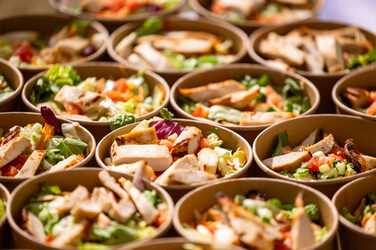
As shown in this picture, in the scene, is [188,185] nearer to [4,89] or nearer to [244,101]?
[244,101]

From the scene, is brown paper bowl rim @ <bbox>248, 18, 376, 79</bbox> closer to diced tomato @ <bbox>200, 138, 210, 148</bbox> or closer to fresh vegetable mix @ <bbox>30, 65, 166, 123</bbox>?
fresh vegetable mix @ <bbox>30, 65, 166, 123</bbox>

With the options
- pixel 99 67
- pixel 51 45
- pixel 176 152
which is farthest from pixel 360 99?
pixel 51 45

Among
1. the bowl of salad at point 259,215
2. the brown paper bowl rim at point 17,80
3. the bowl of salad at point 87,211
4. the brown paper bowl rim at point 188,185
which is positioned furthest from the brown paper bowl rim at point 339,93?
the brown paper bowl rim at point 17,80

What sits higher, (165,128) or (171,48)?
(165,128)

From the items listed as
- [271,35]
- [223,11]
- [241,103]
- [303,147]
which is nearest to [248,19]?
[223,11]

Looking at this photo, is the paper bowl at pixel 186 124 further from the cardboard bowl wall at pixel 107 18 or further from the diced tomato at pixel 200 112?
the cardboard bowl wall at pixel 107 18

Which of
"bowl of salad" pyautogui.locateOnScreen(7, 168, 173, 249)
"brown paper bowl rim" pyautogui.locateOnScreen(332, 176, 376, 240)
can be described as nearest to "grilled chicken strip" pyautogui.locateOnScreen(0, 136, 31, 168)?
"bowl of salad" pyautogui.locateOnScreen(7, 168, 173, 249)
